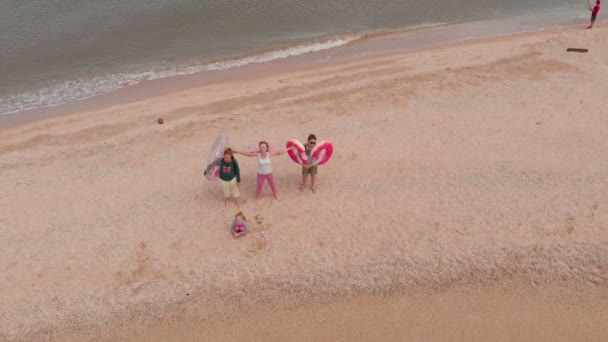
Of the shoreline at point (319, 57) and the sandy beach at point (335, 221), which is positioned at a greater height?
the shoreline at point (319, 57)

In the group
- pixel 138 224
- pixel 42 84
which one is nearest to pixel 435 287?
pixel 138 224

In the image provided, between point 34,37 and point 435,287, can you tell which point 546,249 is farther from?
point 34,37

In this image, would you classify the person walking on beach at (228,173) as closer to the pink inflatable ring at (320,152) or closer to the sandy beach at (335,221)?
the sandy beach at (335,221)

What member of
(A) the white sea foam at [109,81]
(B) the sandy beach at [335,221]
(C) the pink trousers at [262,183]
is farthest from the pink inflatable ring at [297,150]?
(A) the white sea foam at [109,81]

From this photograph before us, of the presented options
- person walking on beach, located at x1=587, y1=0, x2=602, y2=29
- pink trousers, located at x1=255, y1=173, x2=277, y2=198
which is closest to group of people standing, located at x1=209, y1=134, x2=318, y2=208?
pink trousers, located at x1=255, y1=173, x2=277, y2=198

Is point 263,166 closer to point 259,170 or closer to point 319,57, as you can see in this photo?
point 259,170

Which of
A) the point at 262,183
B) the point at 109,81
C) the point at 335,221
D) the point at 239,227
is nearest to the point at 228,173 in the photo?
the point at 262,183
